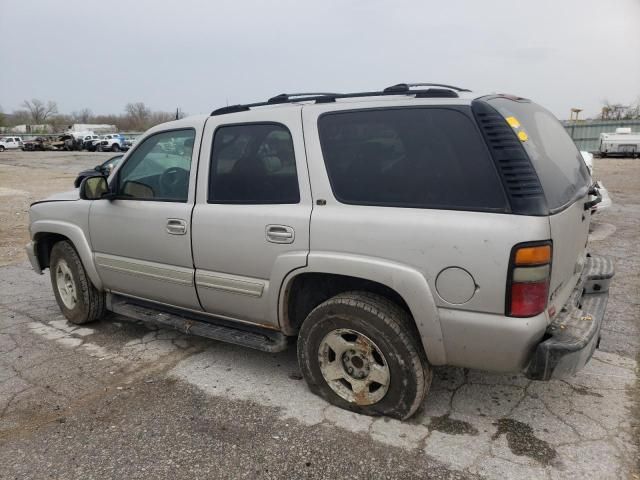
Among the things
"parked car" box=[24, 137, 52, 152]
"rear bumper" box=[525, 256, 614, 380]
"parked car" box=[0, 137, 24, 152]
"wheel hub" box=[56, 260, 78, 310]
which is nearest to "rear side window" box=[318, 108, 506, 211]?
"rear bumper" box=[525, 256, 614, 380]

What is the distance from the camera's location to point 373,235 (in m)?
2.66

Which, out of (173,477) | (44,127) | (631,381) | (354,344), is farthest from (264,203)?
(44,127)

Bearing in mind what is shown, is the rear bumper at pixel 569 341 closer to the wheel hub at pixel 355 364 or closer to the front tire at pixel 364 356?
the front tire at pixel 364 356

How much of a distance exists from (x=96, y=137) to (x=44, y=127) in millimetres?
44697

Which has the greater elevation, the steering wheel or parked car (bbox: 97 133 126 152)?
the steering wheel

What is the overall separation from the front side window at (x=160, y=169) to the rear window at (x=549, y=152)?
2.13 meters

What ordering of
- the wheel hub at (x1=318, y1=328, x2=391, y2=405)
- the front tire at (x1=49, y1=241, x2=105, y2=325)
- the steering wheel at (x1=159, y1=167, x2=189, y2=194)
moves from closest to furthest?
the wheel hub at (x1=318, y1=328, x2=391, y2=405) → the steering wheel at (x1=159, y1=167, x2=189, y2=194) → the front tire at (x1=49, y1=241, x2=105, y2=325)

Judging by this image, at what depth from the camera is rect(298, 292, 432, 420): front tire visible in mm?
2729

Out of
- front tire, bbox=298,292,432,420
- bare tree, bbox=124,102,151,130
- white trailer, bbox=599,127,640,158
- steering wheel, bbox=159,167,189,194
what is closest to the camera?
front tire, bbox=298,292,432,420

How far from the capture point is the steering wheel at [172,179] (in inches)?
140

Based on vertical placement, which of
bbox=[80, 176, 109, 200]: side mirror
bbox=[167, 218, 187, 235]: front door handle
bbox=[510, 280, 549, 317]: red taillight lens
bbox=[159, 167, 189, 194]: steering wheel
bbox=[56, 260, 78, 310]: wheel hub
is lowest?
bbox=[56, 260, 78, 310]: wheel hub

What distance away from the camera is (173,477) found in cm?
249

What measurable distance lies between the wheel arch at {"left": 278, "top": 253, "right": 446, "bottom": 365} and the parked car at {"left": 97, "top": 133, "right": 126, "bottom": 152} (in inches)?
1729

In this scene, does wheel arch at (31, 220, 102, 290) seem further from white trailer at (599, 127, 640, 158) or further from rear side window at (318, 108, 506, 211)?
white trailer at (599, 127, 640, 158)
